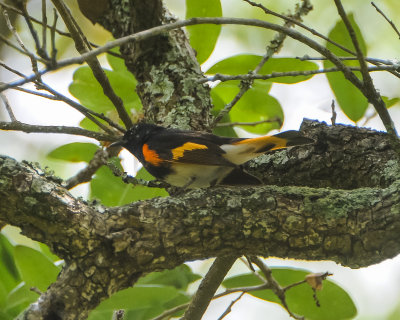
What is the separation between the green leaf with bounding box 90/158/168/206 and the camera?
2777mm

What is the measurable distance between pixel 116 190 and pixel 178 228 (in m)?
0.93

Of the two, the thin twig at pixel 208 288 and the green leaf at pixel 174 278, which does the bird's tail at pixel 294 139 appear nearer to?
the thin twig at pixel 208 288

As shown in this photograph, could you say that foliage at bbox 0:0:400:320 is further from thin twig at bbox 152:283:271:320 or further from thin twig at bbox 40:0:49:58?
thin twig at bbox 40:0:49:58

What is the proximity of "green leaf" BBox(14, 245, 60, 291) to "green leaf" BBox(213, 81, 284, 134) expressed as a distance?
149cm

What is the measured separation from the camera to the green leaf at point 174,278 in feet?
8.91

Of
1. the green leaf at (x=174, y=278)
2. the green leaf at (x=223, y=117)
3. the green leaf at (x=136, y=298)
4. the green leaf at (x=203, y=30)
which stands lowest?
the green leaf at (x=136, y=298)

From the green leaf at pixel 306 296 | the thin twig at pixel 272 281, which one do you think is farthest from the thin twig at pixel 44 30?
the green leaf at pixel 306 296

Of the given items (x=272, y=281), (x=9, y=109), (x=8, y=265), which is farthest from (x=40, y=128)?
(x=272, y=281)

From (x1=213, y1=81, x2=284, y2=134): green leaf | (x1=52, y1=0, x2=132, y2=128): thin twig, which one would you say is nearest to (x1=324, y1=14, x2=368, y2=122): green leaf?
(x1=213, y1=81, x2=284, y2=134): green leaf

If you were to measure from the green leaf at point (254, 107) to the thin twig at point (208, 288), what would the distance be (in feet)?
3.52

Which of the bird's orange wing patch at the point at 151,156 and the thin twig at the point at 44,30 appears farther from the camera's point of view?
the bird's orange wing patch at the point at 151,156

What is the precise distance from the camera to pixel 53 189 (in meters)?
1.95

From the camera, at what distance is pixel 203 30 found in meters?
3.15

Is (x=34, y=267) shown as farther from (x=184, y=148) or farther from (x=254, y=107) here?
(x=254, y=107)
